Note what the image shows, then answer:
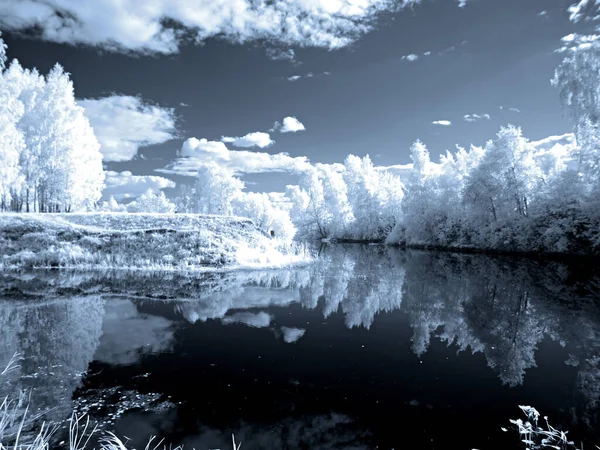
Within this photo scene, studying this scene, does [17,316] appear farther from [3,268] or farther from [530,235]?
[530,235]

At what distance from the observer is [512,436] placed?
5.73 metres

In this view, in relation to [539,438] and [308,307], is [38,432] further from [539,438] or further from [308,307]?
[308,307]

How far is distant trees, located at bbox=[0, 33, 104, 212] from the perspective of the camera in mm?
39469

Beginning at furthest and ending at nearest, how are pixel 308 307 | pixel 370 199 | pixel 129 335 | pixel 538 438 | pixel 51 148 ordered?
pixel 370 199 → pixel 51 148 → pixel 308 307 → pixel 129 335 → pixel 538 438

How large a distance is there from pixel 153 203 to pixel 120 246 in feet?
371

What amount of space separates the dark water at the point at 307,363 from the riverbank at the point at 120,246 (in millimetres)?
8321

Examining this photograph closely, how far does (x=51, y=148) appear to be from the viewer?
39.9m

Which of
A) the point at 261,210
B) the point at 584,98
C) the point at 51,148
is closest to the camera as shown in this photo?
the point at 584,98

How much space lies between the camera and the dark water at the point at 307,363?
595cm

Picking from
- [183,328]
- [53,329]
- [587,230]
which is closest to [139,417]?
[183,328]

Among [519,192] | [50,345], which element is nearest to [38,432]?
[50,345]

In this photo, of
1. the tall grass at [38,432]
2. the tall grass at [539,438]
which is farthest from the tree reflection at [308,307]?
the tall grass at [539,438]

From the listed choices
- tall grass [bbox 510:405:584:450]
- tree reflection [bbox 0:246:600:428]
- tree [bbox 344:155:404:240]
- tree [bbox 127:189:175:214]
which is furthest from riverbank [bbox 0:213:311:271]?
tree [bbox 127:189:175:214]

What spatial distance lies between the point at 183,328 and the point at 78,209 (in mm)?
41251
